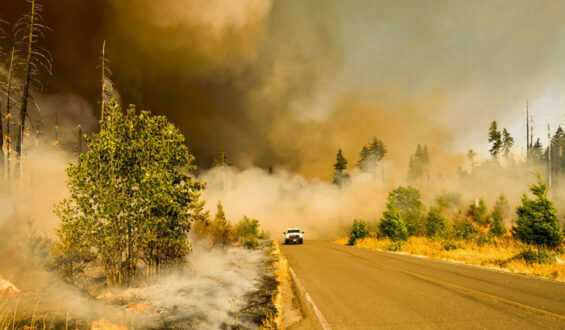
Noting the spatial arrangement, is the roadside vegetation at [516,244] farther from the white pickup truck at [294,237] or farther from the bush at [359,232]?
the white pickup truck at [294,237]

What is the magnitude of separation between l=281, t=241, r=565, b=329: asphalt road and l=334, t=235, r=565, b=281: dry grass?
4.34ft

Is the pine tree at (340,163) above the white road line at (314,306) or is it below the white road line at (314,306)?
above

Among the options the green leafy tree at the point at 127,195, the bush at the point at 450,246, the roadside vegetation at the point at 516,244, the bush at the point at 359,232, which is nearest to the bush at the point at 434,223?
the roadside vegetation at the point at 516,244

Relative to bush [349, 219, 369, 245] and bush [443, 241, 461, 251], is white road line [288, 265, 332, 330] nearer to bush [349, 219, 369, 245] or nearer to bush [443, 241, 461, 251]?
bush [443, 241, 461, 251]

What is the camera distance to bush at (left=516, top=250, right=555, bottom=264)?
1188cm

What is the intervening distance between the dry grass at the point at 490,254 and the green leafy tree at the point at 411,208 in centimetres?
996

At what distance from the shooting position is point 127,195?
8.91 meters

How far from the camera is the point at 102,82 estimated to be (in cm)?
1881

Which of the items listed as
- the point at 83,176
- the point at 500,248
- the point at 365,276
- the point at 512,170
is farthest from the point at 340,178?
the point at 83,176

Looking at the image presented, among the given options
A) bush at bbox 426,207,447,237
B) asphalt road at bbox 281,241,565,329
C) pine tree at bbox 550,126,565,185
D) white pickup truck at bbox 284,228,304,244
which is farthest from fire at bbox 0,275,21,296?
pine tree at bbox 550,126,565,185

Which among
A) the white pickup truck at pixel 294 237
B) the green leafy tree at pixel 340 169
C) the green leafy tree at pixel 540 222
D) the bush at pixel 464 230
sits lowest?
the white pickup truck at pixel 294 237

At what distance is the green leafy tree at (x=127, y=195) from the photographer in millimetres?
8406

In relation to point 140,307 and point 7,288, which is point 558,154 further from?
point 7,288

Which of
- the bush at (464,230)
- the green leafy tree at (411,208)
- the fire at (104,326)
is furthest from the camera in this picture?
the green leafy tree at (411,208)
